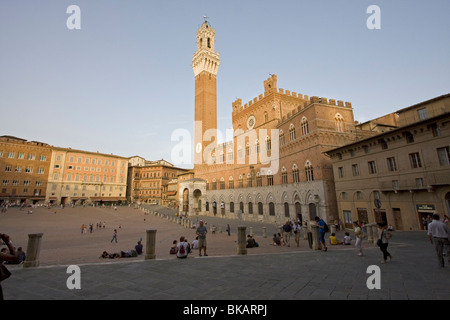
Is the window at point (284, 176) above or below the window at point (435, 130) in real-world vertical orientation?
below

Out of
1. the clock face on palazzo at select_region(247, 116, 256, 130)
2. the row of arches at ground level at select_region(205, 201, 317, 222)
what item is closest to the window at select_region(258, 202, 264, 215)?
the row of arches at ground level at select_region(205, 201, 317, 222)

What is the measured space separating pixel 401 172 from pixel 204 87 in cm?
4221

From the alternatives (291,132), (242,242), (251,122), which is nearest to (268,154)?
(291,132)

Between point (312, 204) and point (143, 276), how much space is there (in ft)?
70.6

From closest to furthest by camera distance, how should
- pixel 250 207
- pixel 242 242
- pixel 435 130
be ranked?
pixel 242 242 → pixel 435 130 → pixel 250 207

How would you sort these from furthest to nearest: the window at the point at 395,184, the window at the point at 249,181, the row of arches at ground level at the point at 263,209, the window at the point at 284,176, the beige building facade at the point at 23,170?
the beige building facade at the point at 23,170 → the window at the point at 249,181 → the window at the point at 284,176 → the row of arches at ground level at the point at 263,209 → the window at the point at 395,184

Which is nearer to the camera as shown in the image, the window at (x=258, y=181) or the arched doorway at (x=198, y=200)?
the window at (x=258, y=181)

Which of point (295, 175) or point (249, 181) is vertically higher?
point (249, 181)

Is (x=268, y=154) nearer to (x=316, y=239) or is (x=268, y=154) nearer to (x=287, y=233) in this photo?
(x=287, y=233)

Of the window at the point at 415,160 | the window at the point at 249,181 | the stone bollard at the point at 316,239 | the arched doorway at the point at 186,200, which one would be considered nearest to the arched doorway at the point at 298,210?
the window at the point at 249,181

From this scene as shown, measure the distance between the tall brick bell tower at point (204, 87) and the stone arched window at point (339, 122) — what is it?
29391 mm

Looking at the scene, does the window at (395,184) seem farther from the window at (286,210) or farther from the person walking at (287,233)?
the window at (286,210)

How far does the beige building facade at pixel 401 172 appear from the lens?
14.5m

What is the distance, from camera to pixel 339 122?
80.9ft
